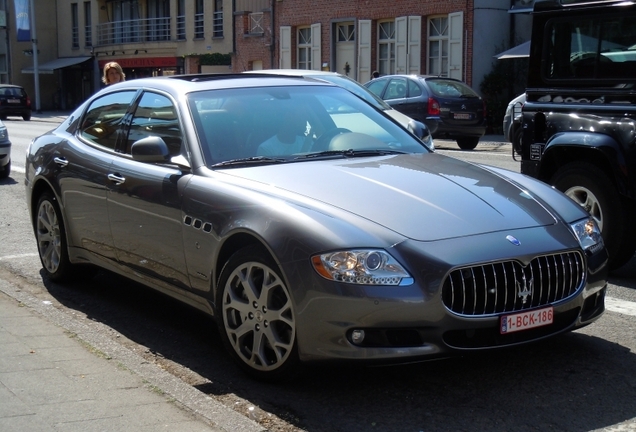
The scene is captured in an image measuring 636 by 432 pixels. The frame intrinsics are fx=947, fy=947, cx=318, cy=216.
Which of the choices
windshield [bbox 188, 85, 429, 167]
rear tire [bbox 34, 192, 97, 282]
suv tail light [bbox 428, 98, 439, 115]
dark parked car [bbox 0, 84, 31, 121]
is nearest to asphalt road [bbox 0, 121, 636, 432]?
rear tire [bbox 34, 192, 97, 282]

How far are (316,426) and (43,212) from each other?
385 centimetres

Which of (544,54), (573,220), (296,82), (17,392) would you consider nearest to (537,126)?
(544,54)

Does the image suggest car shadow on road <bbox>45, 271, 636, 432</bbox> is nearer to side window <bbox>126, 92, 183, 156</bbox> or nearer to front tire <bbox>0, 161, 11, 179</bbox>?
side window <bbox>126, 92, 183, 156</bbox>

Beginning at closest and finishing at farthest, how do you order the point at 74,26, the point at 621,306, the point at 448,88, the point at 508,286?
1. the point at 508,286
2. the point at 621,306
3. the point at 448,88
4. the point at 74,26

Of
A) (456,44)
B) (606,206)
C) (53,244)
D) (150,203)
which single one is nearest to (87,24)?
(456,44)

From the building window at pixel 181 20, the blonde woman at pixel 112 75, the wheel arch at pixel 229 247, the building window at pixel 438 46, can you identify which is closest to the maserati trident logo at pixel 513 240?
the wheel arch at pixel 229 247

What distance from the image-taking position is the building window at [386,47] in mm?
33938

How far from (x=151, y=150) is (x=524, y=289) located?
2.34 m

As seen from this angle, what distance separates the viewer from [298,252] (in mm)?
4523

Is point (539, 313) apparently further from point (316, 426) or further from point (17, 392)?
point (17, 392)

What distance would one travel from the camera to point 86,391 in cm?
455

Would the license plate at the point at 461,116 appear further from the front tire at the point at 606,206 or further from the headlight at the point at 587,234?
the headlight at the point at 587,234

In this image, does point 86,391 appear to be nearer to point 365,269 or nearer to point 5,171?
point 365,269

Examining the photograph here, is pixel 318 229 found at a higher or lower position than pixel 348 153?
lower
